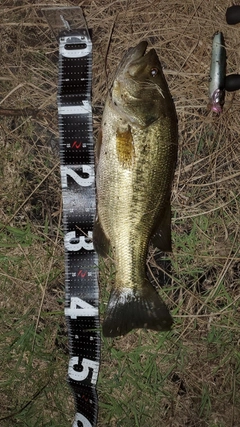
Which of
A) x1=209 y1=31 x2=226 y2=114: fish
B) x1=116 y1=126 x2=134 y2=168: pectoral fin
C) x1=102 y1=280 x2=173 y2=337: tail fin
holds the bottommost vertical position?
x1=102 y1=280 x2=173 y2=337: tail fin

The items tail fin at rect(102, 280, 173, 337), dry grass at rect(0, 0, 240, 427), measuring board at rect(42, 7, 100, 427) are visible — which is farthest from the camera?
dry grass at rect(0, 0, 240, 427)

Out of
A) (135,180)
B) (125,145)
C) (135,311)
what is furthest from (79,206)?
(135,311)

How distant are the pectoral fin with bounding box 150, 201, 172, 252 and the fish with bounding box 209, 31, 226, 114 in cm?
95

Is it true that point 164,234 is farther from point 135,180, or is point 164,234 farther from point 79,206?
point 79,206

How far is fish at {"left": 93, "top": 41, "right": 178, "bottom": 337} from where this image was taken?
272cm

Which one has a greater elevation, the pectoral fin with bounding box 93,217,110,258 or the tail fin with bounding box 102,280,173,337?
the pectoral fin with bounding box 93,217,110,258

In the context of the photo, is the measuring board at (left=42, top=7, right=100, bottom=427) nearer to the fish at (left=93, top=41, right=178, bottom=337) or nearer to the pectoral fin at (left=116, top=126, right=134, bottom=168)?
the fish at (left=93, top=41, right=178, bottom=337)

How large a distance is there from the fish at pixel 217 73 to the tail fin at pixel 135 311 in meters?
1.50

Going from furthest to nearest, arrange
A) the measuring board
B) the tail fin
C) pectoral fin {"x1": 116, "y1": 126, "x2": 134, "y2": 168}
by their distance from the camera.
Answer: the measuring board → the tail fin → pectoral fin {"x1": 116, "y1": 126, "x2": 134, "y2": 168}

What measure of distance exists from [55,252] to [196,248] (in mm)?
1193

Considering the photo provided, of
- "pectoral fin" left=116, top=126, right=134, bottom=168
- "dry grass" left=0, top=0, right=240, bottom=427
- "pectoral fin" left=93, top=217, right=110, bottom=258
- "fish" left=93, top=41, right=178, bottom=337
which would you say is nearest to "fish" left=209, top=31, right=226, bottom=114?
"dry grass" left=0, top=0, right=240, bottom=427

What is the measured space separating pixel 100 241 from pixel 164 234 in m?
0.48

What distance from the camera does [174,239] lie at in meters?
3.47

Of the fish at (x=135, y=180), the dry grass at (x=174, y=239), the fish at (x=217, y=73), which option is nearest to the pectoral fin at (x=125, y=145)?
the fish at (x=135, y=180)
